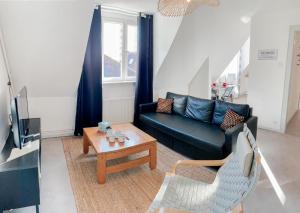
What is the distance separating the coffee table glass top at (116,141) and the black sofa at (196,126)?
53 cm

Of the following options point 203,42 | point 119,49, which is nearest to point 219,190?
point 119,49

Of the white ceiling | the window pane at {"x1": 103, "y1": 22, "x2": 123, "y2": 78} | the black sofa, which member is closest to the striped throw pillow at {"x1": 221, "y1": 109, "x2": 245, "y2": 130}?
the black sofa

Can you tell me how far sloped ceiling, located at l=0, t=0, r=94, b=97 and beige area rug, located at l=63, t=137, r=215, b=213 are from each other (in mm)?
1225

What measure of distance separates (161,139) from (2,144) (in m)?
2.24

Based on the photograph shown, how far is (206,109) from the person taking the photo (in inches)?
157

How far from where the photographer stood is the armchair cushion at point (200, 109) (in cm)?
397

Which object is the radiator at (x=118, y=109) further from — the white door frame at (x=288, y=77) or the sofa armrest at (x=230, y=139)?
the white door frame at (x=288, y=77)

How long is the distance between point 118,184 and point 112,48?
283 cm

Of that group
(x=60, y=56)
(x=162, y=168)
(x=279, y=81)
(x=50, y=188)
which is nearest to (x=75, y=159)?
(x=50, y=188)

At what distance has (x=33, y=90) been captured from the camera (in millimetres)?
4102

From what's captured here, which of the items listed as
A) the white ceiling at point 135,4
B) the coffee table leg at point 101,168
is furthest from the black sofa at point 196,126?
the white ceiling at point 135,4

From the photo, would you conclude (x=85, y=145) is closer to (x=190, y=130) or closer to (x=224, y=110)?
(x=190, y=130)

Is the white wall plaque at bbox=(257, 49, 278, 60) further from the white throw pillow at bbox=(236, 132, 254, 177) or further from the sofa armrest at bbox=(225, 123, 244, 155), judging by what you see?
the white throw pillow at bbox=(236, 132, 254, 177)

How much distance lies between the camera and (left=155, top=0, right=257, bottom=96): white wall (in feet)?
14.9
